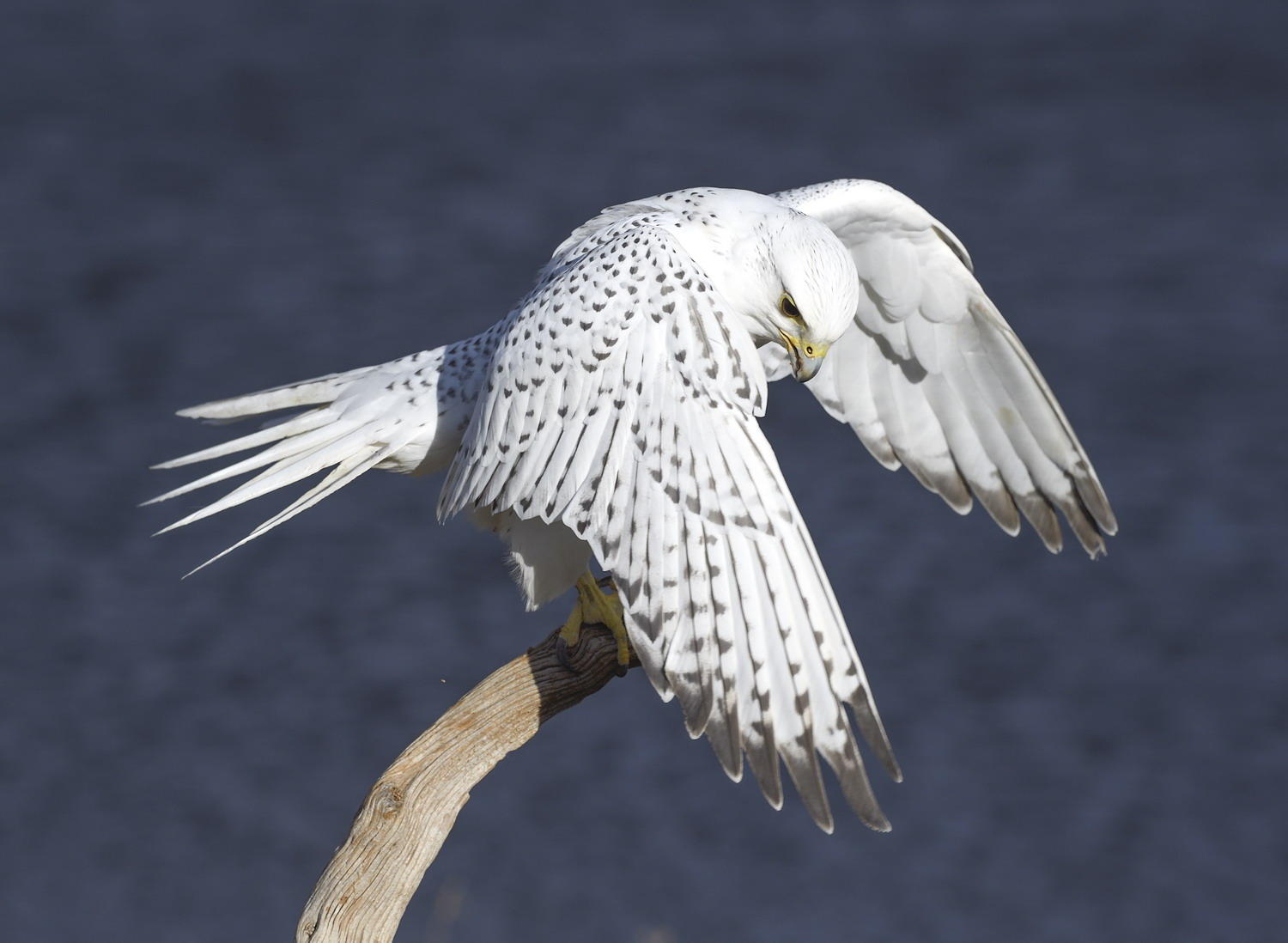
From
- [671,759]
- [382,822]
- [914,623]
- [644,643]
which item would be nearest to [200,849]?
[671,759]

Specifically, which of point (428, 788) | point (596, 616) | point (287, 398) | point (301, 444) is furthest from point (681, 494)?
point (287, 398)

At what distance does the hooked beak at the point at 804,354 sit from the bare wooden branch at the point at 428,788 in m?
1.06

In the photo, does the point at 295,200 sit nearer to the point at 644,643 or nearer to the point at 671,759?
the point at 671,759

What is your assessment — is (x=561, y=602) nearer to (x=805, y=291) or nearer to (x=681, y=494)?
(x=805, y=291)

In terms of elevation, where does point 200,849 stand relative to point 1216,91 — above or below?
below

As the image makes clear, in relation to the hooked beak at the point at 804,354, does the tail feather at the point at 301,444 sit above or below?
above

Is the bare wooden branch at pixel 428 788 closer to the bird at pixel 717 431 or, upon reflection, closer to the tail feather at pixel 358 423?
the bird at pixel 717 431

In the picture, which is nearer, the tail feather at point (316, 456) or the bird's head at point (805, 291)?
the bird's head at point (805, 291)

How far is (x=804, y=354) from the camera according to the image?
588cm

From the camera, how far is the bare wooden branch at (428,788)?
5.26 m

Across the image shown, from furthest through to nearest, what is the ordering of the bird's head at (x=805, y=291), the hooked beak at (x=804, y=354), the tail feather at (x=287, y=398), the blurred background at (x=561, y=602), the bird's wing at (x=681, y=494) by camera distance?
the blurred background at (x=561, y=602) < the tail feather at (x=287, y=398) < the hooked beak at (x=804, y=354) < the bird's head at (x=805, y=291) < the bird's wing at (x=681, y=494)

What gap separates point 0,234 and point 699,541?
1148cm

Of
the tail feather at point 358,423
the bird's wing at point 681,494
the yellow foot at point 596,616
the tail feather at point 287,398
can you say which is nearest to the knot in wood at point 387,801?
the yellow foot at point 596,616

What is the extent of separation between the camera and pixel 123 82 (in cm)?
1684
